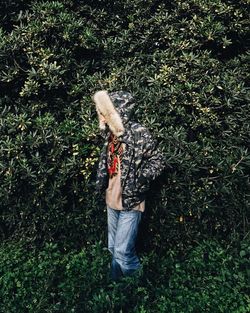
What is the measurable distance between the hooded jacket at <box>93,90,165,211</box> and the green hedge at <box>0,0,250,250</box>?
0.66 meters

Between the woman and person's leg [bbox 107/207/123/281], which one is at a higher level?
the woman

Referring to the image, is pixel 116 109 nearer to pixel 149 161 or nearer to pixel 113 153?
pixel 113 153

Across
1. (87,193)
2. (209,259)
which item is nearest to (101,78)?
Answer: (87,193)

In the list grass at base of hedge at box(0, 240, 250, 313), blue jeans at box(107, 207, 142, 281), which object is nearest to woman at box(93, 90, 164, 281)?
blue jeans at box(107, 207, 142, 281)

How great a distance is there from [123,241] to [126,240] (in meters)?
0.04

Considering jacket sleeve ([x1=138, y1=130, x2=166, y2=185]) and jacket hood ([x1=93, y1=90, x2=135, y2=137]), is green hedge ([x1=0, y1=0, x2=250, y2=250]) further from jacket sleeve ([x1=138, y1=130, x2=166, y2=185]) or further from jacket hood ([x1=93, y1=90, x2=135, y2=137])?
jacket hood ([x1=93, y1=90, x2=135, y2=137])

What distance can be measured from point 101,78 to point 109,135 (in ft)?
3.79

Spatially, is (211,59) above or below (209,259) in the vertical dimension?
above

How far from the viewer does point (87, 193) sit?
6.00 metres

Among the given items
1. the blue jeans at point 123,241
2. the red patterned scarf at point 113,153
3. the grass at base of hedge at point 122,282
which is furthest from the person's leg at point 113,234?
the red patterned scarf at point 113,153

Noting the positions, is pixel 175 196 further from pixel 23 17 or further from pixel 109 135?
pixel 23 17

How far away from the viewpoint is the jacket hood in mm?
4816

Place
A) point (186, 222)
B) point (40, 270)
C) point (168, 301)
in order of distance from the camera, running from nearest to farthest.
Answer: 1. point (168, 301)
2. point (40, 270)
3. point (186, 222)

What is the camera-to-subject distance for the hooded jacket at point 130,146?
486cm
